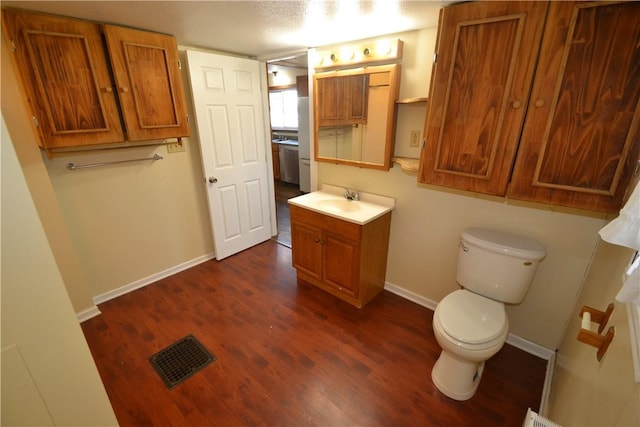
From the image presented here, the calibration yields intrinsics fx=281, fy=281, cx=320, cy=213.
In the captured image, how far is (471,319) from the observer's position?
1.56m

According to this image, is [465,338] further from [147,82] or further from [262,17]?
[147,82]

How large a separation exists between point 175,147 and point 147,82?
2.06 feet

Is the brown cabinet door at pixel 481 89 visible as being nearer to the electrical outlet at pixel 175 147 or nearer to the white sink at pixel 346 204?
the white sink at pixel 346 204

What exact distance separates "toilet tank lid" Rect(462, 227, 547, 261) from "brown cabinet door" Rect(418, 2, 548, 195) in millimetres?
315

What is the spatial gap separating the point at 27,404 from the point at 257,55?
2996mm

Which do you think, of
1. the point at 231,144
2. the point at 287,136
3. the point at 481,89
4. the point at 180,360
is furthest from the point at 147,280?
the point at 287,136

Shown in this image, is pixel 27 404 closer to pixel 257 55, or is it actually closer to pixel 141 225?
pixel 141 225

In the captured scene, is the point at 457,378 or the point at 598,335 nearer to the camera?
the point at 598,335

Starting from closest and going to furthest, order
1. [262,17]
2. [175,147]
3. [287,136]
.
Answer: [262,17] < [175,147] < [287,136]

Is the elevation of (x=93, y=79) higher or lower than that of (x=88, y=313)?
higher

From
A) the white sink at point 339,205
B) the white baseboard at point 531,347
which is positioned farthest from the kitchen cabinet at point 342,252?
the white baseboard at point 531,347

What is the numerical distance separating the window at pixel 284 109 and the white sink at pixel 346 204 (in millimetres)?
3299

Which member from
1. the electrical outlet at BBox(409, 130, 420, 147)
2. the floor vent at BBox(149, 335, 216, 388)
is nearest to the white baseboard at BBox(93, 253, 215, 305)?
the floor vent at BBox(149, 335, 216, 388)

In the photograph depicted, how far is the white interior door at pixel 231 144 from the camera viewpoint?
2.53 meters
